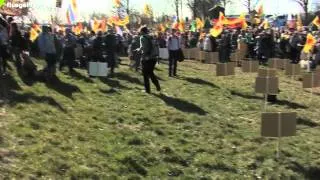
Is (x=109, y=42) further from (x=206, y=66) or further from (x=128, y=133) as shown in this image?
(x=128, y=133)

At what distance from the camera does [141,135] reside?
32.9ft

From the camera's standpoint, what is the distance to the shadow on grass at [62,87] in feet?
45.0

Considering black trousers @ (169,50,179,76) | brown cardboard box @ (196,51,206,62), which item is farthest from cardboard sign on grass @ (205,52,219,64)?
black trousers @ (169,50,179,76)

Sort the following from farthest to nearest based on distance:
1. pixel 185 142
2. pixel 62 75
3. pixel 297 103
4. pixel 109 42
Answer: pixel 109 42 < pixel 62 75 < pixel 297 103 < pixel 185 142

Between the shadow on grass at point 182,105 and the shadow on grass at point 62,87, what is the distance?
222 centimetres

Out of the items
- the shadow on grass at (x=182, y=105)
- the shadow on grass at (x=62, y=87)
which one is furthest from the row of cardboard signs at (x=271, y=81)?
the shadow on grass at (x=62, y=87)

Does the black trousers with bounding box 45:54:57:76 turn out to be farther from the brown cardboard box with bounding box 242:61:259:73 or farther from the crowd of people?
the brown cardboard box with bounding box 242:61:259:73

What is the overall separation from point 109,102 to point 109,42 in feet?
20.2

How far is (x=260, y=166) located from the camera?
29.4ft

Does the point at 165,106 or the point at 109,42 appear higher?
the point at 109,42

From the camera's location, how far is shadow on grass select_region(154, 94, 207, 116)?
12.6 meters

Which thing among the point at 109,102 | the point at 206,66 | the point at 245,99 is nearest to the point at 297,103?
the point at 245,99

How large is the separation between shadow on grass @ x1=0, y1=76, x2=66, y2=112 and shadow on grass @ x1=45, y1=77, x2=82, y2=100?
0.96m

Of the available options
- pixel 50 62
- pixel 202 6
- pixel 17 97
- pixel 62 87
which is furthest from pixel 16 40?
pixel 202 6
